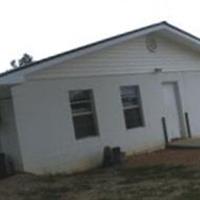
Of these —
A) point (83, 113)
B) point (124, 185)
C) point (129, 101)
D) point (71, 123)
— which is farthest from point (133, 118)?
point (124, 185)

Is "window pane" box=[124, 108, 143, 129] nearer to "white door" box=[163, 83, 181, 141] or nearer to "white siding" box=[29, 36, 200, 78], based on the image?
"white siding" box=[29, 36, 200, 78]

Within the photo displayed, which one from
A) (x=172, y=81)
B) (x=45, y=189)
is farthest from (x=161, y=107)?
(x=45, y=189)

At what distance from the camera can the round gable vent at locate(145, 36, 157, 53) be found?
18.6m

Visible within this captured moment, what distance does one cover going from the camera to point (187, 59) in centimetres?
2022

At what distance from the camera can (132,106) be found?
17.9 metres

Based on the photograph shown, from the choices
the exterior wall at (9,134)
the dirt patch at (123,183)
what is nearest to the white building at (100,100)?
the exterior wall at (9,134)

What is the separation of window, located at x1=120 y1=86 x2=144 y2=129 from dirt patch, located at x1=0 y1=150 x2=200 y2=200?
6.98ft

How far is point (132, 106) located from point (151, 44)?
239 cm

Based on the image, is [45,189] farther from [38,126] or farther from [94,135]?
[94,135]

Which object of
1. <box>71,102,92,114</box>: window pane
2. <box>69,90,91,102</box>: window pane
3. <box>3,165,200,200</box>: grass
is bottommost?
<box>3,165,200,200</box>: grass

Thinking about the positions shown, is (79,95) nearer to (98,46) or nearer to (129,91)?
(98,46)

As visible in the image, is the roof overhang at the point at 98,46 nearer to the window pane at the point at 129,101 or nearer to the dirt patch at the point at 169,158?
the window pane at the point at 129,101

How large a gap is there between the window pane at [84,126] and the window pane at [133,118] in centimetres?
153

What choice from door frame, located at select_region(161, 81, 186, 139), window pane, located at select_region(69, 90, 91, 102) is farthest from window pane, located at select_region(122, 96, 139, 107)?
door frame, located at select_region(161, 81, 186, 139)
